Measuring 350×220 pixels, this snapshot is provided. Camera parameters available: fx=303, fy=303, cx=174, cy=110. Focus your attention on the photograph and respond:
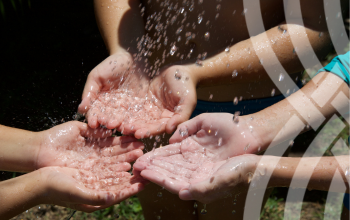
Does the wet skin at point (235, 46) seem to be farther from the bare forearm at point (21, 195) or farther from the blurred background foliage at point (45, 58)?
the blurred background foliage at point (45, 58)

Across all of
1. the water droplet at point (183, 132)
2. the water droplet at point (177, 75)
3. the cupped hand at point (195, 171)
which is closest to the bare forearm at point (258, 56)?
the water droplet at point (177, 75)

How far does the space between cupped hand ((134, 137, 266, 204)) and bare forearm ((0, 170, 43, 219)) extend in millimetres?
539

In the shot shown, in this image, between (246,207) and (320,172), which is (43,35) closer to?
(246,207)

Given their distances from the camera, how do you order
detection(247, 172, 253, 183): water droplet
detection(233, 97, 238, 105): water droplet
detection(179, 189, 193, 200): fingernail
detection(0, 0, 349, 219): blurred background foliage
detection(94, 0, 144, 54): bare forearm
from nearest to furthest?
detection(179, 189, 193, 200): fingernail
detection(247, 172, 253, 183): water droplet
detection(233, 97, 238, 105): water droplet
detection(94, 0, 144, 54): bare forearm
detection(0, 0, 349, 219): blurred background foliage

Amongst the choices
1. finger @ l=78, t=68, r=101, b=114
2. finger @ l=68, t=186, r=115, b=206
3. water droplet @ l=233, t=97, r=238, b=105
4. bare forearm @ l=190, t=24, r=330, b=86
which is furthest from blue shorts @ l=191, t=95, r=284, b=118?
finger @ l=68, t=186, r=115, b=206

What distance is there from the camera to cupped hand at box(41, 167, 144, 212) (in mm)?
1469

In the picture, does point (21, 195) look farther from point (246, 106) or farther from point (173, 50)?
point (246, 106)

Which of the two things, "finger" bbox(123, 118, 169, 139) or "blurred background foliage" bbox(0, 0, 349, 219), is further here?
"blurred background foliage" bbox(0, 0, 349, 219)

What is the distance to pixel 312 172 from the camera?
149 cm

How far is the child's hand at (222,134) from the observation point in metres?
1.62

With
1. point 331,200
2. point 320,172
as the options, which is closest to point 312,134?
point 331,200

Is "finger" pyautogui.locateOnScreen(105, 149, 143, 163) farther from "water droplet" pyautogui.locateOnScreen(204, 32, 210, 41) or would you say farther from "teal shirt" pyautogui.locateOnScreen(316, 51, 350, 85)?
"teal shirt" pyautogui.locateOnScreen(316, 51, 350, 85)

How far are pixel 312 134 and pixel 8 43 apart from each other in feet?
14.2

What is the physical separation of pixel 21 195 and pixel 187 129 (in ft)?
3.17
